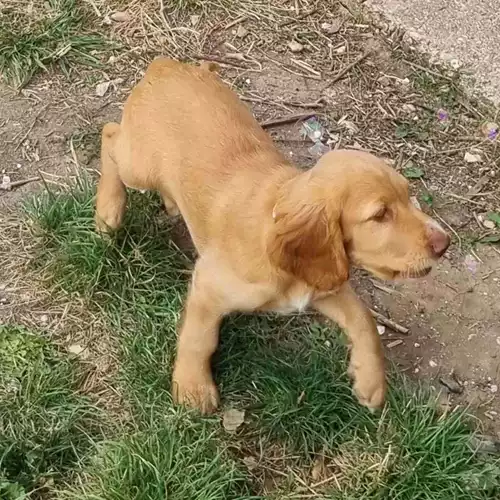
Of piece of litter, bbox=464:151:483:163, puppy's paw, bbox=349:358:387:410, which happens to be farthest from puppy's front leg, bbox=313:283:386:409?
piece of litter, bbox=464:151:483:163

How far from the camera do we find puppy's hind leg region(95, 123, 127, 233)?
4.04 metres

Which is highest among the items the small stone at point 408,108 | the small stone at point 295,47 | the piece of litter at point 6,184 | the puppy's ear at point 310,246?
the puppy's ear at point 310,246

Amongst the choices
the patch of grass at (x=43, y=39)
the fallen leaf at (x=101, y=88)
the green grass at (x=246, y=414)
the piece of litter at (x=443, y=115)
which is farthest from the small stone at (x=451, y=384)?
the patch of grass at (x=43, y=39)

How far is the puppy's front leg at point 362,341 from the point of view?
3.54 metres

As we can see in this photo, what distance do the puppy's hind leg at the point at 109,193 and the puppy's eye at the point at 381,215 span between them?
1.37 meters

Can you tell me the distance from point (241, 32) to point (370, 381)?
96.6 inches

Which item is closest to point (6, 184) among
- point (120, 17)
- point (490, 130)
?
point (120, 17)

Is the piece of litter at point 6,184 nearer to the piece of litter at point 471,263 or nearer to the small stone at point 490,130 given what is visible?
the piece of litter at point 471,263

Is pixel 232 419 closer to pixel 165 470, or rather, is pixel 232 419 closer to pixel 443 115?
pixel 165 470

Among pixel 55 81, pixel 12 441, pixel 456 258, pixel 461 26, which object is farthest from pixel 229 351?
pixel 461 26

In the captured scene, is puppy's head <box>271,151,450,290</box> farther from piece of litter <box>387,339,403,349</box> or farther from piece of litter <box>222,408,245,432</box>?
piece of litter <box>387,339,403,349</box>

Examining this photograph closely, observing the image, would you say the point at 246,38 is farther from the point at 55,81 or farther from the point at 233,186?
the point at 233,186

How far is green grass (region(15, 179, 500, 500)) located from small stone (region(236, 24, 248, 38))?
1.55 metres

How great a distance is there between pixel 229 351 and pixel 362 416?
1.89 feet
